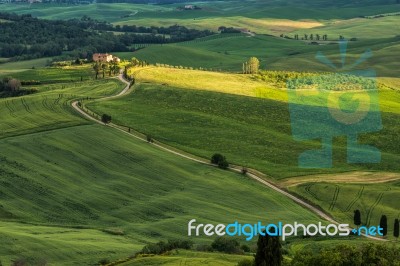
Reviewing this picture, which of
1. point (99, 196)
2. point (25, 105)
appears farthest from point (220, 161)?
point (25, 105)

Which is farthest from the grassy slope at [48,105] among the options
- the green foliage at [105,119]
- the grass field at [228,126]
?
the grass field at [228,126]

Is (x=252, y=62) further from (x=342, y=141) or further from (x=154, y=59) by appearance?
(x=342, y=141)

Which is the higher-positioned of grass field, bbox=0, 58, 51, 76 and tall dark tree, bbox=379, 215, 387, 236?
grass field, bbox=0, 58, 51, 76

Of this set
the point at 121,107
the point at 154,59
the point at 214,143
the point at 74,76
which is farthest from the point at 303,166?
the point at 154,59

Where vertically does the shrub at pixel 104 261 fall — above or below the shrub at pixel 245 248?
above

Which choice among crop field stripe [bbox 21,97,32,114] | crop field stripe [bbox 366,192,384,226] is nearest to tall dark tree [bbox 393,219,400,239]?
crop field stripe [bbox 366,192,384,226]

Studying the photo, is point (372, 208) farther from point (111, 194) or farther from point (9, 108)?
point (9, 108)

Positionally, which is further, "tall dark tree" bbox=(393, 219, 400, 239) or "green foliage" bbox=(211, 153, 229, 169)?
"green foliage" bbox=(211, 153, 229, 169)

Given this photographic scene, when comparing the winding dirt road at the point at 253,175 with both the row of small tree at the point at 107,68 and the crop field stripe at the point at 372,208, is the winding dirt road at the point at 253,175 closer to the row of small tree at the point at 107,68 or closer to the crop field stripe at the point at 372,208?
the crop field stripe at the point at 372,208

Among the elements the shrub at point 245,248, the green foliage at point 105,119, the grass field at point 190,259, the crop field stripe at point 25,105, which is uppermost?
the crop field stripe at point 25,105

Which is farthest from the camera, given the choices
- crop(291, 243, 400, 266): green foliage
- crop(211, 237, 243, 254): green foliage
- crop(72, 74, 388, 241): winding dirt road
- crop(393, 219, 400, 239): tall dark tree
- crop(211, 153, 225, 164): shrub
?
crop(211, 153, 225, 164): shrub

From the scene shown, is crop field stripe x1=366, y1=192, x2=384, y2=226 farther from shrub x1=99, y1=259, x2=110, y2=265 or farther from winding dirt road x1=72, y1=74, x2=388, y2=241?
shrub x1=99, y1=259, x2=110, y2=265
